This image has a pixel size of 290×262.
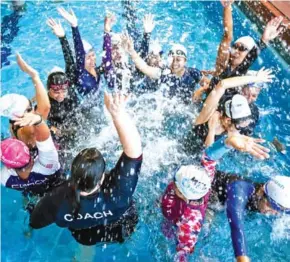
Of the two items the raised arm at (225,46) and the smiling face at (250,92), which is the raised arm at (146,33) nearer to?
the raised arm at (225,46)

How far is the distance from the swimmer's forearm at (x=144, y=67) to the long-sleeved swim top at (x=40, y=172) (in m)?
1.81

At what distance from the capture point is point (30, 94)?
6.24m

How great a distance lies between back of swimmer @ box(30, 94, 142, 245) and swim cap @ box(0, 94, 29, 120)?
0.83 m

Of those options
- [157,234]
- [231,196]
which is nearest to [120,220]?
[157,234]

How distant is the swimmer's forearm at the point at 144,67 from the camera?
15.5ft

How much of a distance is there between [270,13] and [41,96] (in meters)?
4.96

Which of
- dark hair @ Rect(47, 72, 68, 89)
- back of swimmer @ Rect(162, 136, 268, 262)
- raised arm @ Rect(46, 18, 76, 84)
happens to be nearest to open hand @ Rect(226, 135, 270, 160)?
back of swimmer @ Rect(162, 136, 268, 262)

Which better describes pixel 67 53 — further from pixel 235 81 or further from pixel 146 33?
pixel 235 81

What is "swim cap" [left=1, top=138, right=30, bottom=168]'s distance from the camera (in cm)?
303

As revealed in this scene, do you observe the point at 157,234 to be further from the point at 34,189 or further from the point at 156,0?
the point at 156,0

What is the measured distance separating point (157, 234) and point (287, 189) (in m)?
1.51

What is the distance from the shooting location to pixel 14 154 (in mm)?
3055

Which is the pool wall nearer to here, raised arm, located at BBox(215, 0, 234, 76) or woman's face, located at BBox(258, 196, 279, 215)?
raised arm, located at BBox(215, 0, 234, 76)

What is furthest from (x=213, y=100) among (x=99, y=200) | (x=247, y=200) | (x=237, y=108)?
(x=99, y=200)
